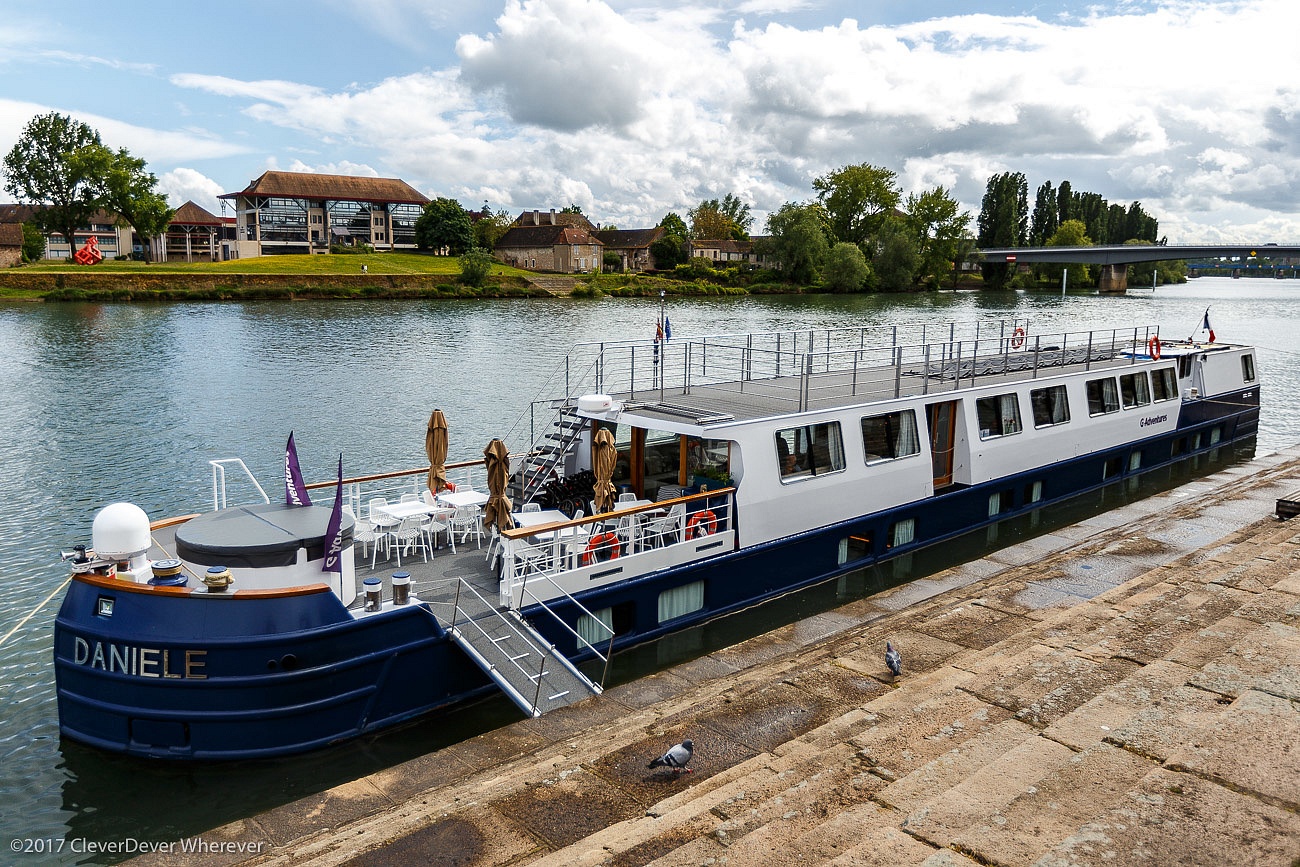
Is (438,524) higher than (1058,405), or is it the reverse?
(1058,405)

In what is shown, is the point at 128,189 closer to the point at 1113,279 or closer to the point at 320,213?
the point at 320,213

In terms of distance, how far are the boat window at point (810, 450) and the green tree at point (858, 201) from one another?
333 feet

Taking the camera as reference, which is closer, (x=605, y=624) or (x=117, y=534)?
(x=117, y=534)

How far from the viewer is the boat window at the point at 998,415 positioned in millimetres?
18500

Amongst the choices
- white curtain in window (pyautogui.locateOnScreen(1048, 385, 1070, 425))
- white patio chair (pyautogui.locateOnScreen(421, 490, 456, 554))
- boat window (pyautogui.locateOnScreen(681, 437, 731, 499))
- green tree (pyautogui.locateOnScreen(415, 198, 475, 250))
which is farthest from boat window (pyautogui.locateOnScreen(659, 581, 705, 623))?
green tree (pyautogui.locateOnScreen(415, 198, 475, 250))

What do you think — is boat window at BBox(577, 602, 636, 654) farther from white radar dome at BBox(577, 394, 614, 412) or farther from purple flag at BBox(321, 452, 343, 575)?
white radar dome at BBox(577, 394, 614, 412)

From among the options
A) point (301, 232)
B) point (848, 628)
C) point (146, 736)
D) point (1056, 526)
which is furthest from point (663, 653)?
point (301, 232)

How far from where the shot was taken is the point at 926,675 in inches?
413

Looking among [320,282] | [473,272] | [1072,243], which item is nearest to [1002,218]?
[1072,243]

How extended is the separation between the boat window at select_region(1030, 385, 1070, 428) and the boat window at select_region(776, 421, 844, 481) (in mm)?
6527

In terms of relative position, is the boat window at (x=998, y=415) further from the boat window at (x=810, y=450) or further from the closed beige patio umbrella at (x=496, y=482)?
the closed beige patio umbrella at (x=496, y=482)

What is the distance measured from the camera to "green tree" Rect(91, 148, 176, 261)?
8994cm

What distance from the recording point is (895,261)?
101 m

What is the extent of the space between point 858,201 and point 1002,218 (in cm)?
2051
